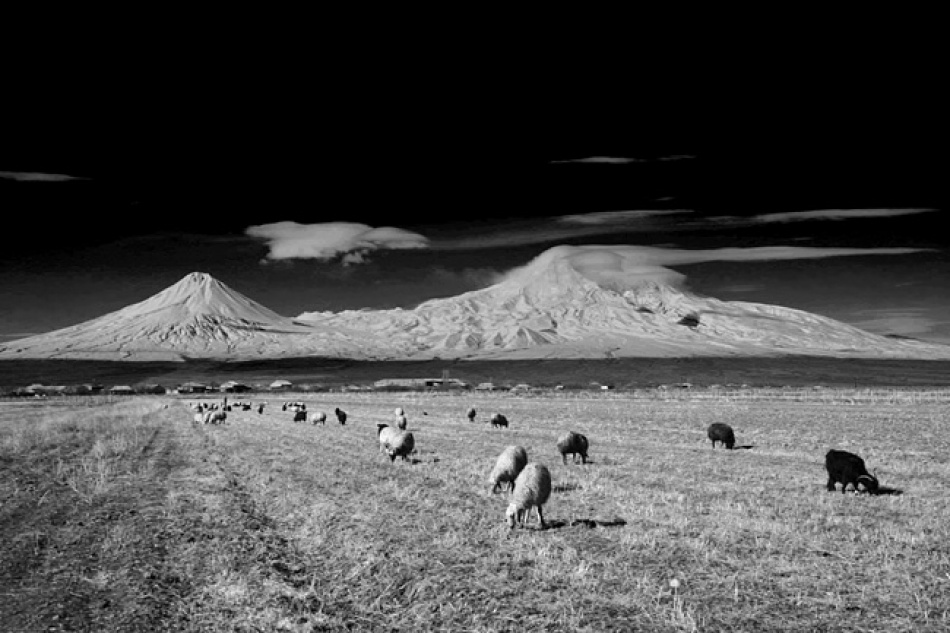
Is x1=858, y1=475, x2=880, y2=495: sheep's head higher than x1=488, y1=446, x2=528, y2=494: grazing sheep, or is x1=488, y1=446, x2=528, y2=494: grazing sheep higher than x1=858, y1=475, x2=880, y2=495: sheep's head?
x1=488, y1=446, x2=528, y2=494: grazing sheep

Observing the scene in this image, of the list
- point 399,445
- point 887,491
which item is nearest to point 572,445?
point 399,445

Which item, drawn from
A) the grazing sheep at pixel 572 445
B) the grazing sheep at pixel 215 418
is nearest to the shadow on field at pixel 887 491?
the grazing sheep at pixel 572 445

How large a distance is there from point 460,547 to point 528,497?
2.61 meters

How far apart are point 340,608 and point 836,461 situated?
52.2 feet

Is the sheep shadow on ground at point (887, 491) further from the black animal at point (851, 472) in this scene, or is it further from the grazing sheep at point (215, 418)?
the grazing sheep at point (215, 418)

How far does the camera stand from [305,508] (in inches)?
655

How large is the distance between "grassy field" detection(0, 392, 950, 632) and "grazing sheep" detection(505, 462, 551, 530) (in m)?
0.39

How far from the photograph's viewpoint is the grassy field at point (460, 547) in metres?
9.62

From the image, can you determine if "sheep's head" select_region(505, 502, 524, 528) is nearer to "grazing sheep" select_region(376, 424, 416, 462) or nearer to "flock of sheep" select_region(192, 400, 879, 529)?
"flock of sheep" select_region(192, 400, 879, 529)

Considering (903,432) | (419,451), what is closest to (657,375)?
(903,432)

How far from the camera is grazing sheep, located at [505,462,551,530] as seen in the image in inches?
582

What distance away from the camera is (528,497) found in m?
15.0

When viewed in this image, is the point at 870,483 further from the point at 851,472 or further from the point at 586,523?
the point at 586,523

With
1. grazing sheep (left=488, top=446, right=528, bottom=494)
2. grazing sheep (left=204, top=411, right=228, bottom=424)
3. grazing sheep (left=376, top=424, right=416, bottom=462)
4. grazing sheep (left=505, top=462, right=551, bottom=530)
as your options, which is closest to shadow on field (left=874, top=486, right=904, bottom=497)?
grazing sheep (left=488, top=446, right=528, bottom=494)
